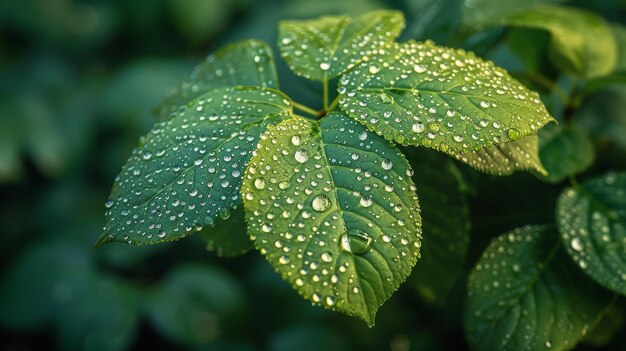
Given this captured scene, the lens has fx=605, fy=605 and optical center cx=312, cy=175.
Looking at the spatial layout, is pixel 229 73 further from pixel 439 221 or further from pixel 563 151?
pixel 563 151

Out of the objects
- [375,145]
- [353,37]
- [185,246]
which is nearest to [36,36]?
[185,246]

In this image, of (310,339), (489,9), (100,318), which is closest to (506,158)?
(489,9)

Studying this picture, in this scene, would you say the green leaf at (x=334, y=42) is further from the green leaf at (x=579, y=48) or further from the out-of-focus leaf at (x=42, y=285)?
the out-of-focus leaf at (x=42, y=285)

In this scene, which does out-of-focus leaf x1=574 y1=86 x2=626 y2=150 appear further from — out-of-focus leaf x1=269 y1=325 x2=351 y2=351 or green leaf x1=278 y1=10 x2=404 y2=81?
out-of-focus leaf x1=269 y1=325 x2=351 y2=351

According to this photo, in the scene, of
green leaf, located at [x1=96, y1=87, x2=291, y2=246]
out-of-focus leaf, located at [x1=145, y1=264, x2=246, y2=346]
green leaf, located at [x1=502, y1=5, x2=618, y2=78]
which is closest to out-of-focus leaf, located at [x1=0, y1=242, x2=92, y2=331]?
out-of-focus leaf, located at [x1=145, y1=264, x2=246, y2=346]

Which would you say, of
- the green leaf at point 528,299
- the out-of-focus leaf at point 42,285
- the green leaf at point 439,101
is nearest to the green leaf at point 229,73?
the green leaf at point 439,101

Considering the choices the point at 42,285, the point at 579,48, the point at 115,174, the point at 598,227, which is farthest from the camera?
the point at 115,174

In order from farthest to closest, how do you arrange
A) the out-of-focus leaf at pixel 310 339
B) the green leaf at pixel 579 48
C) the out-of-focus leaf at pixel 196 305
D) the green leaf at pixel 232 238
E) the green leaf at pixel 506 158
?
the out-of-focus leaf at pixel 196 305 < the out-of-focus leaf at pixel 310 339 < the green leaf at pixel 579 48 < the green leaf at pixel 232 238 < the green leaf at pixel 506 158
